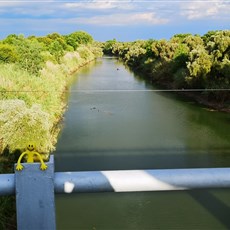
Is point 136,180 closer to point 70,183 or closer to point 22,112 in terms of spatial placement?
point 70,183

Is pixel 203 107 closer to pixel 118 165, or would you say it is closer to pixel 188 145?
pixel 188 145

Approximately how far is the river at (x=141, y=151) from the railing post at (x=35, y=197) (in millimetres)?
5346

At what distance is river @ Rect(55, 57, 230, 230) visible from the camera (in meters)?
7.38

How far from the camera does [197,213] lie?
25.0 feet

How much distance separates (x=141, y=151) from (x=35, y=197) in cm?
1067

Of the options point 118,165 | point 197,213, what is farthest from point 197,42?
point 197,213

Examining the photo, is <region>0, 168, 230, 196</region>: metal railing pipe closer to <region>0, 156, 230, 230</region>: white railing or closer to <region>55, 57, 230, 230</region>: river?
<region>0, 156, 230, 230</region>: white railing

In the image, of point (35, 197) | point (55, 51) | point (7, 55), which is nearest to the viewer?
point (35, 197)

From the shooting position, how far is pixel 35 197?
909mm

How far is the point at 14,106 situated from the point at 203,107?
1164cm

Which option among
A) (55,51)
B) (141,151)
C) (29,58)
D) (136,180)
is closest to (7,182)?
(136,180)

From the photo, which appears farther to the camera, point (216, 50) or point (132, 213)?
point (216, 50)

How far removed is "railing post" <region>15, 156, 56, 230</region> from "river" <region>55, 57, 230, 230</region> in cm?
535

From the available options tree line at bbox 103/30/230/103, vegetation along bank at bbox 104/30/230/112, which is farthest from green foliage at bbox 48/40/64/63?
vegetation along bank at bbox 104/30/230/112
